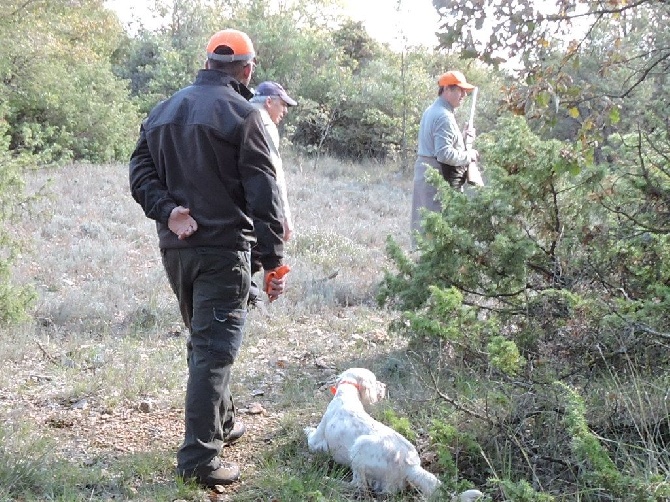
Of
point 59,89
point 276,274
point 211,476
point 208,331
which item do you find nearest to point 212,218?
point 276,274

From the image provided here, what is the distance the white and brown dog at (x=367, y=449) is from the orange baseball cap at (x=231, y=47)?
1.78 meters

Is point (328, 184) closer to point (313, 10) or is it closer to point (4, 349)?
point (4, 349)

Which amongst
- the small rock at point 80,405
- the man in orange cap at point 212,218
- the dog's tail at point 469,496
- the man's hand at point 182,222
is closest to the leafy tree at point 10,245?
the small rock at point 80,405

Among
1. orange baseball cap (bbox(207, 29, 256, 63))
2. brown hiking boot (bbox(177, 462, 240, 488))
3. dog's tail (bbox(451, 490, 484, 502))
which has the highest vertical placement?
orange baseball cap (bbox(207, 29, 256, 63))

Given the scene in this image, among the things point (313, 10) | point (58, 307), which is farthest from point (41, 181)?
point (313, 10)

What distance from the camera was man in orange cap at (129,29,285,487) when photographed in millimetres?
3607

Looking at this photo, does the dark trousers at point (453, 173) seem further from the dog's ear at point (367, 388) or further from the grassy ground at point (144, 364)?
the dog's ear at point (367, 388)

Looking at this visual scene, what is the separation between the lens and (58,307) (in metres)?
6.91

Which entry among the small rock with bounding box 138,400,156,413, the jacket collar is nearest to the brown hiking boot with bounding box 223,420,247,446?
the small rock with bounding box 138,400,156,413

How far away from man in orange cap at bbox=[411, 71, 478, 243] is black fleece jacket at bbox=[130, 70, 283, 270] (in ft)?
11.3

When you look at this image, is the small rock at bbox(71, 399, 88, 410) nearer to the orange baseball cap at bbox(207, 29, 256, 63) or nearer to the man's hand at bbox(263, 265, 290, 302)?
the man's hand at bbox(263, 265, 290, 302)

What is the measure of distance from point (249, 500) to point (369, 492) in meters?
0.56

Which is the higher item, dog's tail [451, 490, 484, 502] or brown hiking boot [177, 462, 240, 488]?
dog's tail [451, 490, 484, 502]

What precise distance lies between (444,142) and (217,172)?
3778 mm
